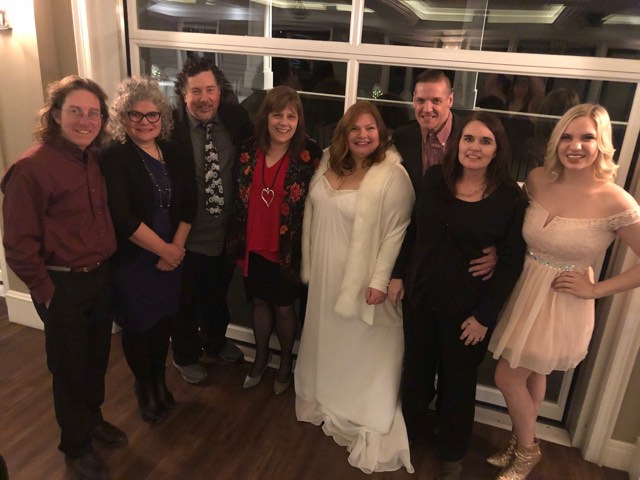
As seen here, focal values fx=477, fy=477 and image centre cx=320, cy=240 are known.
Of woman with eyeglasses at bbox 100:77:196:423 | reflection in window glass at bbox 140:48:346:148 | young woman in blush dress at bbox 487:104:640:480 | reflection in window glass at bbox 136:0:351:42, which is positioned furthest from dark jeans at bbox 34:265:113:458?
young woman in blush dress at bbox 487:104:640:480

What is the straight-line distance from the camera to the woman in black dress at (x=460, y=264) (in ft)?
5.30

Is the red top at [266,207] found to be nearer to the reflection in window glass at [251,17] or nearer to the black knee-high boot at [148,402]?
the reflection in window glass at [251,17]

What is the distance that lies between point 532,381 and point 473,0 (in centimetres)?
161

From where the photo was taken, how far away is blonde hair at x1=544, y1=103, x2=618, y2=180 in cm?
151

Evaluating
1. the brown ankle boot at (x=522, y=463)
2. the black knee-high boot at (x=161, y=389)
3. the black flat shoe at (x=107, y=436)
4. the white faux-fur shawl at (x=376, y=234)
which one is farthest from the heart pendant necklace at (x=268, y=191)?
the brown ankle boot at (x=522, y=463)

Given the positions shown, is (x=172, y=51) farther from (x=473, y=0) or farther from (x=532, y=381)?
(x=532, y=381)

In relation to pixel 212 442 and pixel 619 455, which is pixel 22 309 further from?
pixel 619 455

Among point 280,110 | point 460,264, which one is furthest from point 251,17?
point 460,264

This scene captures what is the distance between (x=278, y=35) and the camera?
7.52 ft

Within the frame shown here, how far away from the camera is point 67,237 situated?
1.63 m

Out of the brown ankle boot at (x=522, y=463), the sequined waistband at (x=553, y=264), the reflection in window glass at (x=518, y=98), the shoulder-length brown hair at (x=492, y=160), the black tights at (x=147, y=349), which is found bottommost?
the brown ankle boot at (x=522, y=463)

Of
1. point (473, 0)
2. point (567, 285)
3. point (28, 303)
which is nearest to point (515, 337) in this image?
point (567, 285)

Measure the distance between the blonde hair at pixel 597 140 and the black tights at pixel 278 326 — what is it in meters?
1.28

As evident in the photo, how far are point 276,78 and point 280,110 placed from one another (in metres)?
0.57
